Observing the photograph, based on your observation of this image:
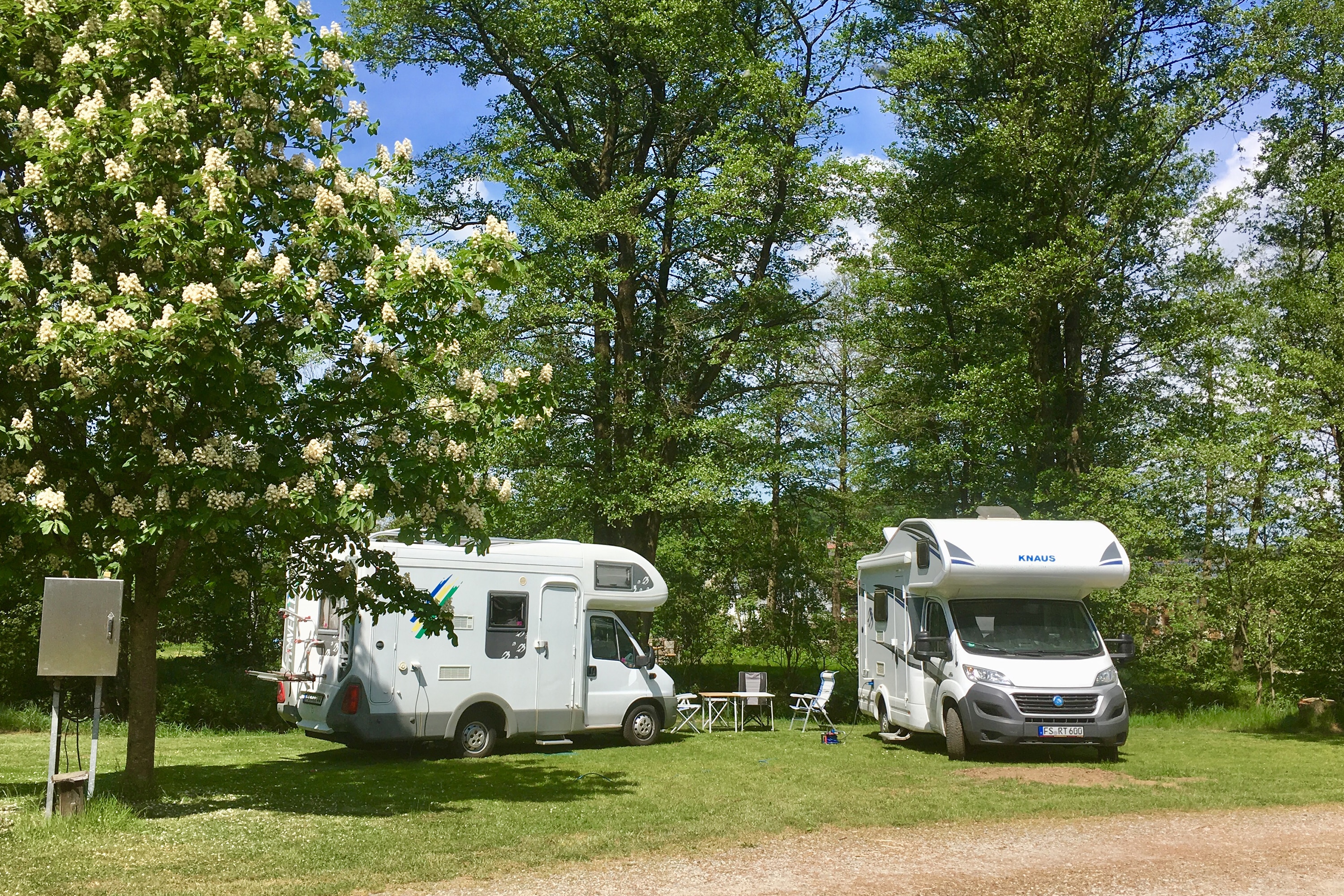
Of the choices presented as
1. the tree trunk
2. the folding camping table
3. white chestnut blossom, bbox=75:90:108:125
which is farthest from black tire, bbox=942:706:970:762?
white chestnut blossom, bbox=75:90:108:125

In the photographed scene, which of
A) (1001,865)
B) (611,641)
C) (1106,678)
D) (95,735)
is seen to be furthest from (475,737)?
(1001,865)

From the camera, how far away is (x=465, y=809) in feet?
31.6

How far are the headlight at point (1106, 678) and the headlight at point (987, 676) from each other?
3.46ft

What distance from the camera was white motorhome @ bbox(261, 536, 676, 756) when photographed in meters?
13.6

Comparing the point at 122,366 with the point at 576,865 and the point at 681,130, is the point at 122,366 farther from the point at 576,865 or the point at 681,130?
the point at 681,130

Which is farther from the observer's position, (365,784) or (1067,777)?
(1067,777)

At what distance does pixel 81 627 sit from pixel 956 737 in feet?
32.0

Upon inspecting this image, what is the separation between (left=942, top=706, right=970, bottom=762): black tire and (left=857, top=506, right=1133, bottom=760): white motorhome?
0.05 feet

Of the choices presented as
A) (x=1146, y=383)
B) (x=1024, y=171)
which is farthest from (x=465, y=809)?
(x=1146, y=383)

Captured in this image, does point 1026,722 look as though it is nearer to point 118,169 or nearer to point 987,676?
point 987,676

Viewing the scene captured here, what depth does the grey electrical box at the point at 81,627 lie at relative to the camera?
8.10 metres

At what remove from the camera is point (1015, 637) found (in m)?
14.0

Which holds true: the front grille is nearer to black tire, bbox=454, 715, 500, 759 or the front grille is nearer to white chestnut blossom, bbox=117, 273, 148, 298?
black tire, bbox=454, 715, 500, 759

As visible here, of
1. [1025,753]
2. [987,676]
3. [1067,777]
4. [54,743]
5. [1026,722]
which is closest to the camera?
[54,743]
